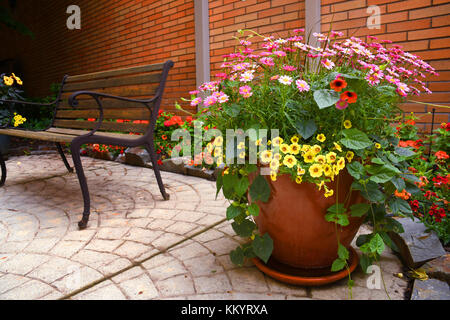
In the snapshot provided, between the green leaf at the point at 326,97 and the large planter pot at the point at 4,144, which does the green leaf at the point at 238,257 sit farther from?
the large planter pot at the point at 4,144

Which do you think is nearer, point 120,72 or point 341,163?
point 341,163

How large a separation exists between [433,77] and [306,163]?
2.00 meters

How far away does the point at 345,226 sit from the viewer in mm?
1293

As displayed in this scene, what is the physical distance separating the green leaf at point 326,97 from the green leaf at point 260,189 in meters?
0.37

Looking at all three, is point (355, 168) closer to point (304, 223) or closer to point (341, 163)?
point (341, 163)

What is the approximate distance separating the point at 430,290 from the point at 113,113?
8.24ft

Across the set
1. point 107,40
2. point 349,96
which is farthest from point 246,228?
point 107,40

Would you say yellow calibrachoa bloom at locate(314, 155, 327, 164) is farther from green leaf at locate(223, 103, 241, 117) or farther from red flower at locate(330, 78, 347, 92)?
green leaf at locate(223, 103, 241, 117)

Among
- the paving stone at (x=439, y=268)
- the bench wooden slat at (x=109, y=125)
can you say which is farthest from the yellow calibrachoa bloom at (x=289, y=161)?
the bench wooden slat at (x=109, y=125)

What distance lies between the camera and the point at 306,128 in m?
1.17

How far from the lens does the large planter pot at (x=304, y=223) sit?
48.3 inches

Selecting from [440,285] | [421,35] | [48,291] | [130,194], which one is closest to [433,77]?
[421,35]

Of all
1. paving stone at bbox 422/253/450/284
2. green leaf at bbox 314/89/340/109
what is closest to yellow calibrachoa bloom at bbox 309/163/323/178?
green leaf at bbox 314/89/340/109
